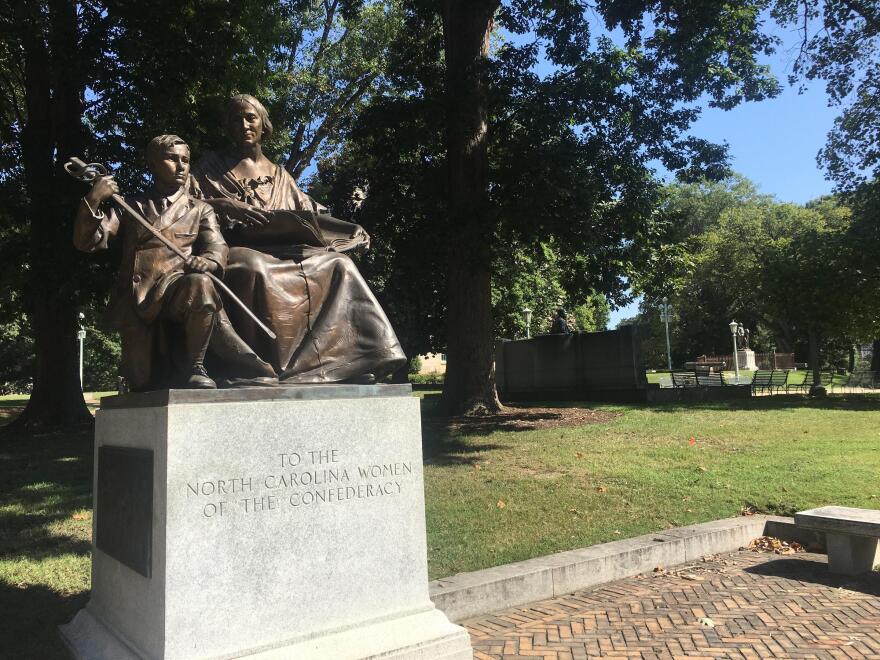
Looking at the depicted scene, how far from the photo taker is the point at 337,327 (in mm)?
4590

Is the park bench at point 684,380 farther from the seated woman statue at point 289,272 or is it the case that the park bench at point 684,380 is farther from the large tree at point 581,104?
the seated woman statue at point 289,272

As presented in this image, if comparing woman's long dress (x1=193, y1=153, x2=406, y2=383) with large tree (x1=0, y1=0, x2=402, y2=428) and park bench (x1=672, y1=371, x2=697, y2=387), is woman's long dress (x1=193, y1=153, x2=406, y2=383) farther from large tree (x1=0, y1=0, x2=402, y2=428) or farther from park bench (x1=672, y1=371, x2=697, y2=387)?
park bench (x1=672, y1=371, x2=697, y2=387)

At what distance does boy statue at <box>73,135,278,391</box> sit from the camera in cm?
392

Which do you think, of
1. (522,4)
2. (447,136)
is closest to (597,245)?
(447,136)

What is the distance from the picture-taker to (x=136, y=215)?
4023 millimetres

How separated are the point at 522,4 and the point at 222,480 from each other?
15.5 metres

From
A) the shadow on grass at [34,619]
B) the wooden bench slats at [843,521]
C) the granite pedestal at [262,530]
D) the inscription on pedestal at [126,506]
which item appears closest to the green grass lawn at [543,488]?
the shadow on grass at [34,619]

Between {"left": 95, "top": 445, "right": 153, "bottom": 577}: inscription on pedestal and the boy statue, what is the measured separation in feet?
1.50

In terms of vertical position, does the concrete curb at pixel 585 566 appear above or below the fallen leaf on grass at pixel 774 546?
above

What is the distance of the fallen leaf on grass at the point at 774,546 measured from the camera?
6445mm

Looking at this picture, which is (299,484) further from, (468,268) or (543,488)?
(468,268)

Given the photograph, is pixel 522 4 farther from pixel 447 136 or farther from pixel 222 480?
pixel 222 480

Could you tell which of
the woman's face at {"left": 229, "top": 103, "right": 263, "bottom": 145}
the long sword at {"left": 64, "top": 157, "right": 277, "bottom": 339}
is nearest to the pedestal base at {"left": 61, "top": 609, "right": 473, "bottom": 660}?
the long sword at {"left": 64, "top": 157, "right": 277, "bottom": 339}

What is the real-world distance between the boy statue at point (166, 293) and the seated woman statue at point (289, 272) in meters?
0.23
